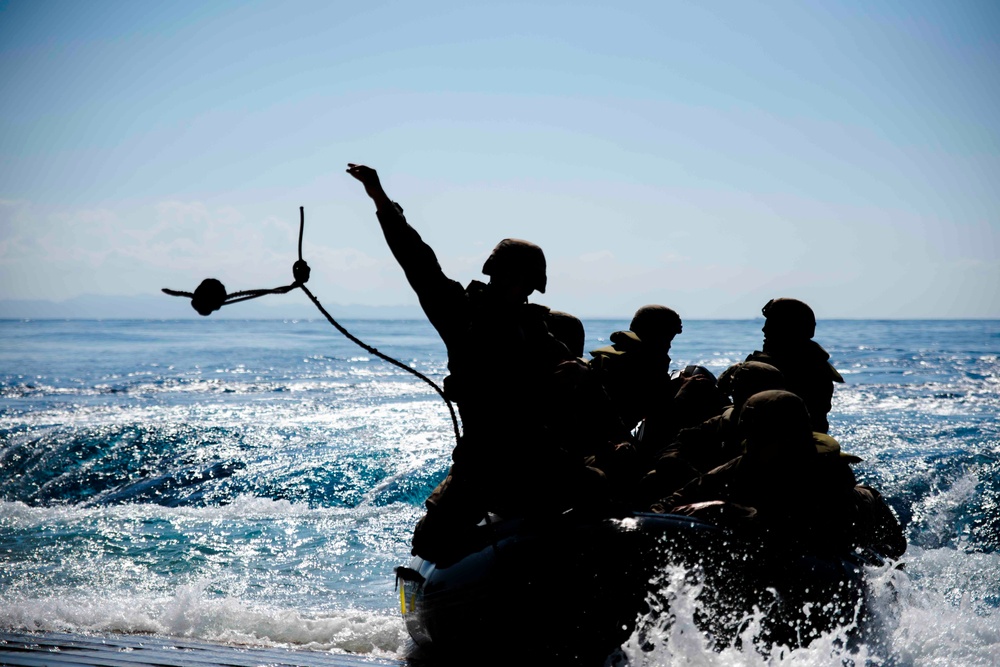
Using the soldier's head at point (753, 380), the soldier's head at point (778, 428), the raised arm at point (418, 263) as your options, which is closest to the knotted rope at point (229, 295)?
the raised arm at point (418, 263)

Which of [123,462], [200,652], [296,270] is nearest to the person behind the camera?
[296,270]

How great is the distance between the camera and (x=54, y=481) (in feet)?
48.5

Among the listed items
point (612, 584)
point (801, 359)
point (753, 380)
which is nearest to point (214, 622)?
point (612, 584)

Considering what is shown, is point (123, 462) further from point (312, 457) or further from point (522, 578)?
point (522, 578)

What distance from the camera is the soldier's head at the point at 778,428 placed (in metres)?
5.15

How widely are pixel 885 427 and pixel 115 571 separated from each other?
15450mm

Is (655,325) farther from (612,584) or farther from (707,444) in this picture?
(612,584)

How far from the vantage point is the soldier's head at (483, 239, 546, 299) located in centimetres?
492

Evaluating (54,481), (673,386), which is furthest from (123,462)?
(673,386)

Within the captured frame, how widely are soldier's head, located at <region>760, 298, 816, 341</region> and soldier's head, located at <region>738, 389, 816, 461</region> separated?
5.41ft

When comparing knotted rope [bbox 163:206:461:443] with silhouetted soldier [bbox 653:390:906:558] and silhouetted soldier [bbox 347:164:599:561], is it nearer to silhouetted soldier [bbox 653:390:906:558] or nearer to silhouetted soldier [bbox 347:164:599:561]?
silhouetted soldier [bbox 347:164:599:561]

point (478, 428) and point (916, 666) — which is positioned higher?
point (478, 428)

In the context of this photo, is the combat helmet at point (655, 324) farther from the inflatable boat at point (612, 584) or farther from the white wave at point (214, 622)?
the white wave at point (214, 622)

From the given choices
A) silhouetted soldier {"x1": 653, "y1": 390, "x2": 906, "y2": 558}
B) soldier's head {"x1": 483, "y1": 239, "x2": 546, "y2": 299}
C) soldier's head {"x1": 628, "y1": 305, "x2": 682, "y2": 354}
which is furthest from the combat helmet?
soldier's head {"x1": 483, "y1": 239, "x2": 546, "y2": 299}
